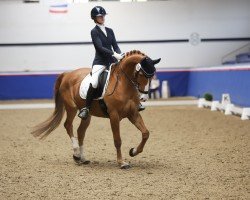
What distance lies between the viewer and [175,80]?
23.2 meters

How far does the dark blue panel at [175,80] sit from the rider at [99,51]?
16.7 m

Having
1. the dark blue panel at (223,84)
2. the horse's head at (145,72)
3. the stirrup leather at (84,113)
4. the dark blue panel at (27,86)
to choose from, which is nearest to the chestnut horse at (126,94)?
the horse's head at (145,72)

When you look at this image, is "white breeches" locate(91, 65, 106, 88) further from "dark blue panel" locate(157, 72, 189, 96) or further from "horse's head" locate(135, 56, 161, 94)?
"dark blue panel" locate(157, 72, 189, 96)

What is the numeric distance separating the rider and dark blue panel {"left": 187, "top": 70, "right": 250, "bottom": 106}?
7363 millimetres

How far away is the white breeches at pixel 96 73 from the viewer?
6222mm

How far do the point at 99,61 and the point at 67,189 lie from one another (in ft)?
6.83

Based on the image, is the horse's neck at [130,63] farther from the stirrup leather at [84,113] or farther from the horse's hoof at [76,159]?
the horse's hoof at [76,159]

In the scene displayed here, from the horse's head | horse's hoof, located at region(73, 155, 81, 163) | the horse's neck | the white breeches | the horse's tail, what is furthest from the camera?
the horse's tail

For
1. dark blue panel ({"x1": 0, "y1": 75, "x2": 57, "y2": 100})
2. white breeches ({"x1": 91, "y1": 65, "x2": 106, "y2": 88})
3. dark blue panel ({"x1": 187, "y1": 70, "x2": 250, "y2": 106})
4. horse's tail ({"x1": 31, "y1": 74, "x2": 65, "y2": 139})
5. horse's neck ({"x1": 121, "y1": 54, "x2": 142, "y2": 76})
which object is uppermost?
horse's neck ({"x1": 121, "y1": 54, "x2": 142, "y2": 76})

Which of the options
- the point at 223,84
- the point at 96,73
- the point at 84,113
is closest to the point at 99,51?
the point at 96,73

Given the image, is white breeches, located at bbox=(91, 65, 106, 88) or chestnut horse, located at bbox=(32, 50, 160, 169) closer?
chestnut horse, located at bbox=(32, 50, 160, 169)

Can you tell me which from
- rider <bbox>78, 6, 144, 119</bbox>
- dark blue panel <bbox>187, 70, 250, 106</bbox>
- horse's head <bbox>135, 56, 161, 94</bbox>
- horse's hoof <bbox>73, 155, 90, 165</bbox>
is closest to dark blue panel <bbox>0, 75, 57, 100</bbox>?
dark blue panel <bbox>187, 70, 250, 106</bbox>

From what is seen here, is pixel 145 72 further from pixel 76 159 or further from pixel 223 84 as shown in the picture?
pixel 223 84

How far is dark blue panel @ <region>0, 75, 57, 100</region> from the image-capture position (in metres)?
22.9
